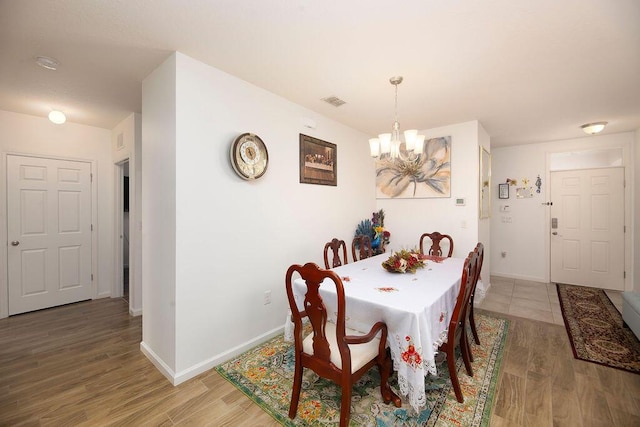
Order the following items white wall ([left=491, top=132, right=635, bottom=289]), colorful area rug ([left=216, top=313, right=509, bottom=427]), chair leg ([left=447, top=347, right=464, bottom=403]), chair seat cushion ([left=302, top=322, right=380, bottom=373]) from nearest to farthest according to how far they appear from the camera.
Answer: chair seat cushion ([left=302, top=322, right=380, bottom=373]), colorful area rug ([left=216, top=313, right=509, bottom=427]), chair leg ([left=447, top=347, right=464, bottom=403]), white wall ([left=491, top=132, right=635, bottom=289])

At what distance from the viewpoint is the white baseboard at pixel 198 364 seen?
2.09 m

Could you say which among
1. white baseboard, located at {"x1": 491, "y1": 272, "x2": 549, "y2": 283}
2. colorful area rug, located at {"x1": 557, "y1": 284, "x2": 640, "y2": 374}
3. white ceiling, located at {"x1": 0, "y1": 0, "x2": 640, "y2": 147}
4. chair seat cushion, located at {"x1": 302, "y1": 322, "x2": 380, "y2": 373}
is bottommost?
colorful area rug, located at {"x1": 557, "y1": 284, "x2": 640, "y2": 374}

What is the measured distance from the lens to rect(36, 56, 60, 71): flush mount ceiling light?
82.4 inches

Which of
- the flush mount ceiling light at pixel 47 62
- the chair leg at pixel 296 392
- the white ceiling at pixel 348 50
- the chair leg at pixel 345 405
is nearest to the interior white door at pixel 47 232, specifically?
the white ceiling at pixel 348 50

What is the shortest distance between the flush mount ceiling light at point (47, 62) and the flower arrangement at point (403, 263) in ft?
10.4

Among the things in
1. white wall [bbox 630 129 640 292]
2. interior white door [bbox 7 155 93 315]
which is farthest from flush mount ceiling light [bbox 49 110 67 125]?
white wall [bbox 630 129 640 292]

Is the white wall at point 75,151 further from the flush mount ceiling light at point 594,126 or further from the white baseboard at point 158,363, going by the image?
the flush mount ceiling light at point 594,126

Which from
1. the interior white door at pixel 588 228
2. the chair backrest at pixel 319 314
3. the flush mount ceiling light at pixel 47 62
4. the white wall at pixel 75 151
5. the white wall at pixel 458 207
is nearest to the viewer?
the chair backrest at pixel 319 314

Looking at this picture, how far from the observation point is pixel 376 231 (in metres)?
4.04

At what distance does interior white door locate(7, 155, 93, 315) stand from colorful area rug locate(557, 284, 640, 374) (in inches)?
234

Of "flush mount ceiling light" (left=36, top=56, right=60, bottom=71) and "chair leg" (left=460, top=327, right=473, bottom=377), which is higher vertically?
"flush mount ceiling light" (left=36, top=56, right=60, bottom=71)

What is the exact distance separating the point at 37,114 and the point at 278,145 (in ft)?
10.4

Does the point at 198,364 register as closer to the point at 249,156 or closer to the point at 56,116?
the point at 249,156

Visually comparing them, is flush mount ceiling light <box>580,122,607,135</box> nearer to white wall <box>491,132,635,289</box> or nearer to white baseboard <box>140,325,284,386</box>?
white wall <box>491,132,635,289</box>
